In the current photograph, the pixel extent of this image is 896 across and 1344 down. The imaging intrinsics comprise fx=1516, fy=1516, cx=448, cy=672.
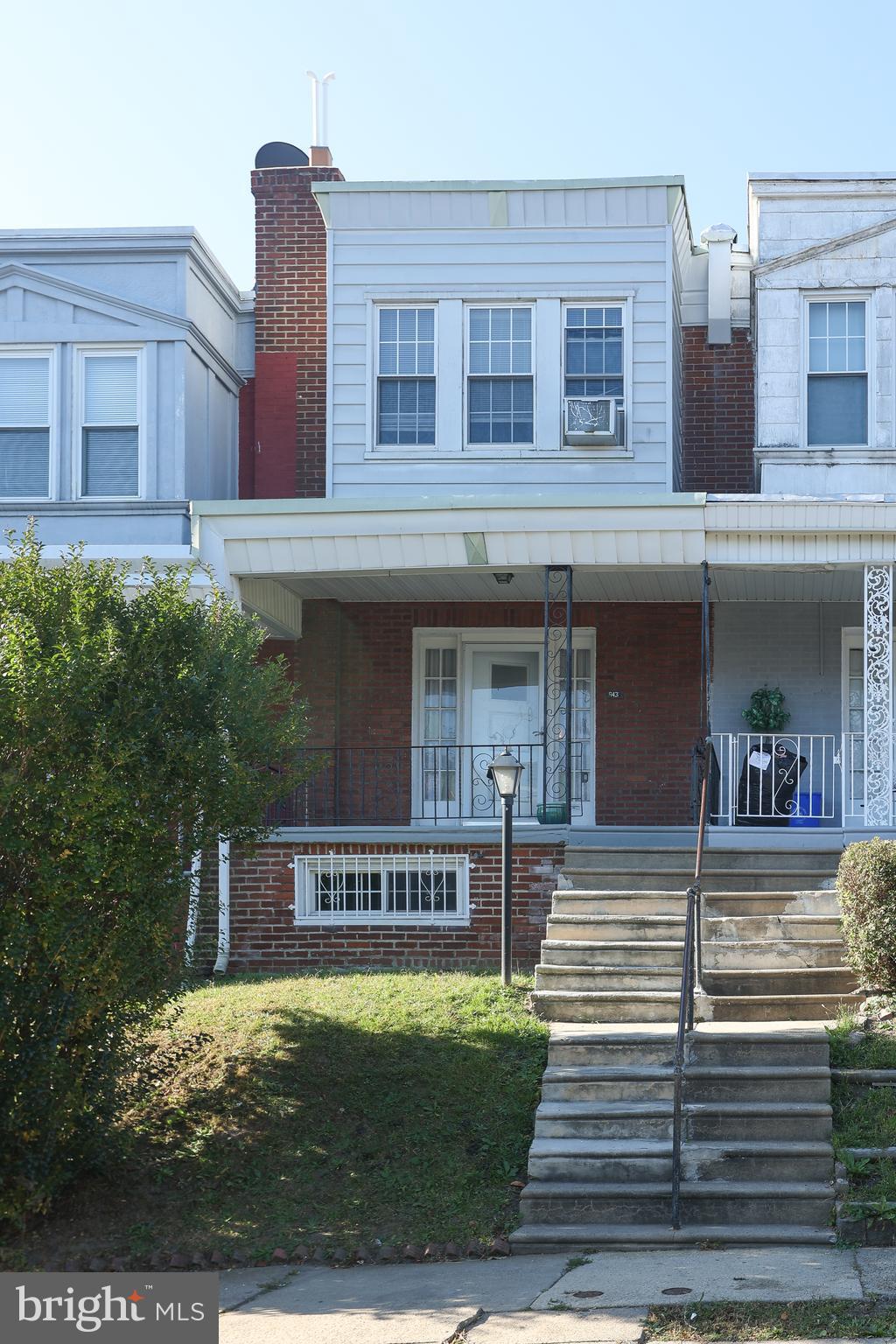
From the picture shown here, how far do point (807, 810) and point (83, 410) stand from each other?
8.25 metres

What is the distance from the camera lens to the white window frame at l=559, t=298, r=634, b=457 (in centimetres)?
1483

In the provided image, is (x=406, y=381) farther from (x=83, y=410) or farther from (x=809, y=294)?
(x=809, y=294)

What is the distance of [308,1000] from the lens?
37.6 feet

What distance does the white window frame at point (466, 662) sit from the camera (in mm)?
15922

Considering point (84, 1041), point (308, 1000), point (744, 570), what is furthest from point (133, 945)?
point (744, 570)

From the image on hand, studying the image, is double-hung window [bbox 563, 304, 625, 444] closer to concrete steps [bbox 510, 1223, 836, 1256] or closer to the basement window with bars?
the basement window with bars

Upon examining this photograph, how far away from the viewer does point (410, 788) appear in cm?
1587

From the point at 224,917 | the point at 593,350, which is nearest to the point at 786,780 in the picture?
the point at 593,350

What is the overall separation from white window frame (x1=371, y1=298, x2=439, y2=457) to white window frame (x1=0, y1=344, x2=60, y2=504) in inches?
123

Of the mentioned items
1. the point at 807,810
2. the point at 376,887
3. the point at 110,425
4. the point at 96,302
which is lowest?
the point at 376,887

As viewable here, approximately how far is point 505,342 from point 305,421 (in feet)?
8.04

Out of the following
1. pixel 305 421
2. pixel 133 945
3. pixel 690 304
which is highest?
pixel 690 304

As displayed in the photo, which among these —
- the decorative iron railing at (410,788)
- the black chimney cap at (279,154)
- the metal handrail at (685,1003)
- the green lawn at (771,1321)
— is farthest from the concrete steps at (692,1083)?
the black chimney cap at (279,154)

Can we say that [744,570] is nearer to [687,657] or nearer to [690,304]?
[687,657]
